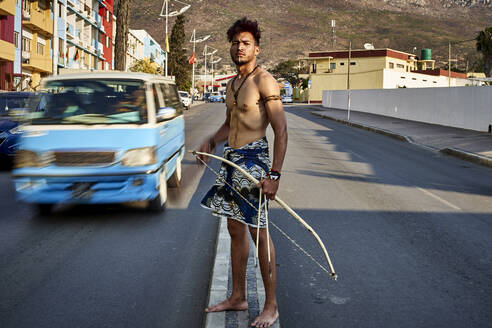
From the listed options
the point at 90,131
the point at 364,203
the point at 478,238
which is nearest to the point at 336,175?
the point at 364,203

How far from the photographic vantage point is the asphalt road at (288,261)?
418 cm

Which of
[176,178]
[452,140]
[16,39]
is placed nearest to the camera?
[176,178]

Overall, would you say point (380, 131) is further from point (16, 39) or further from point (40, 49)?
point (40, 49)

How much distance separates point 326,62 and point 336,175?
237 feet

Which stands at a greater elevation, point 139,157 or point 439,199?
point 139,157

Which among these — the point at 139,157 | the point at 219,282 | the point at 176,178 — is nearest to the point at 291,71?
the point at 176,178

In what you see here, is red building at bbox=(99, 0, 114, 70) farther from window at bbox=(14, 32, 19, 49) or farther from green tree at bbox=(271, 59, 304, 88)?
green tree at bbox=(271, 59, 304, 88)

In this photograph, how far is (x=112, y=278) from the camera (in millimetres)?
4930

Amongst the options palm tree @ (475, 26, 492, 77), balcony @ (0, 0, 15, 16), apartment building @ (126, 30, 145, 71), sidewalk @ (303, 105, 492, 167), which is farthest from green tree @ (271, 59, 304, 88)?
sidewalk @ (303, 105, 492, 167)

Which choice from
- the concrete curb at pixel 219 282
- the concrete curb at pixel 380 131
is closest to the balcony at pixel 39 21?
the concrete curb at pixel 380 131

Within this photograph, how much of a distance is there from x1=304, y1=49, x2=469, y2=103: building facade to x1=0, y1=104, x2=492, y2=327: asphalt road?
227 feet

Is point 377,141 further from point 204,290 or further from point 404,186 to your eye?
point 204,290

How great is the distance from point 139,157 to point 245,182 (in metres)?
3.55

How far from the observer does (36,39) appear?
1773 inches
